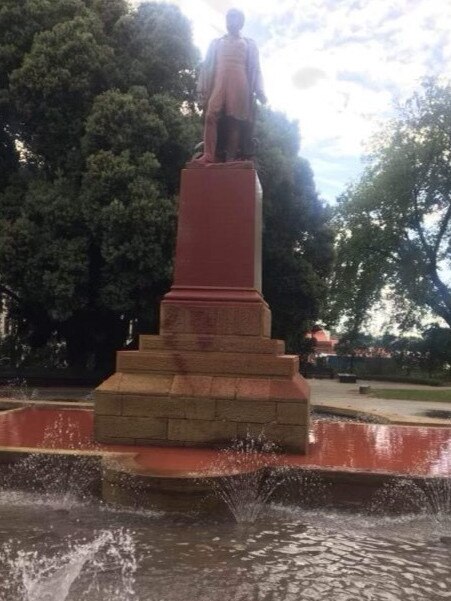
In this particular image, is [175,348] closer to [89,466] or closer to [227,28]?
[89,466]

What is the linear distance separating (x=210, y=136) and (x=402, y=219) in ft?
73.6

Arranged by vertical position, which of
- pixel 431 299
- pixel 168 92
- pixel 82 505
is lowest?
pixel 82 505

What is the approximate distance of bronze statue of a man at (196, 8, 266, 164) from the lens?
7453 mm

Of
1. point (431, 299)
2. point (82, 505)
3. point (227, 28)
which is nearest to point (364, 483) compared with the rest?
point (82, 505)

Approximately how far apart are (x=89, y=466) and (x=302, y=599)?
2474 mm

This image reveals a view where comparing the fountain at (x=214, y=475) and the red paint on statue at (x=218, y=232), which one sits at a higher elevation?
the red paint on statue at (x=218, y=232)

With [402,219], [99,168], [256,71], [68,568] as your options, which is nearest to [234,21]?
[256,71]

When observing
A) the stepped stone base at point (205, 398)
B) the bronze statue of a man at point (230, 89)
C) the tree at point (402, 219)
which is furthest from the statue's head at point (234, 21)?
the tree at point (402, 219)

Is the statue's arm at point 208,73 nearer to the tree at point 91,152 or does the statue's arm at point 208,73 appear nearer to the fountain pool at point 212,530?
the fountain pool at point 212,530

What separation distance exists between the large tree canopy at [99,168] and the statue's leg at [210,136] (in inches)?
343

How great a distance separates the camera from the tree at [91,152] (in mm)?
16500

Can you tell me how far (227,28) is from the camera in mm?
7516

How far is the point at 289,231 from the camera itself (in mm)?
20922

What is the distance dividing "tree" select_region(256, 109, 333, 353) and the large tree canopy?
0.20 feet
